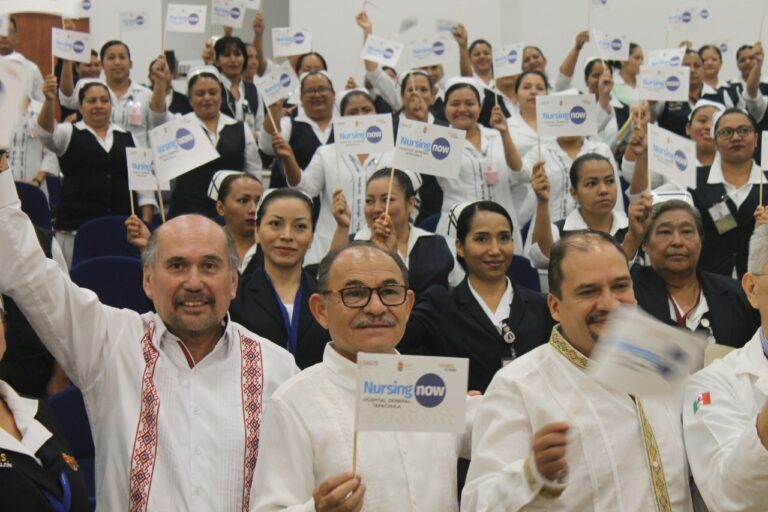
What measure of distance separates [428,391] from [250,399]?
67 cm

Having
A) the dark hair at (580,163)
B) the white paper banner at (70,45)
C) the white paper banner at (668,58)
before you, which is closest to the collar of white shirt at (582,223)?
the dark hair at (580,163)

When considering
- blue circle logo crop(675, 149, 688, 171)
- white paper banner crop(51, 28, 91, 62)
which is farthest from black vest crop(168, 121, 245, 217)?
blue circle logo crop(675, 149, 688, 171)

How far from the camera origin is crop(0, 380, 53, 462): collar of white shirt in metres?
2.03

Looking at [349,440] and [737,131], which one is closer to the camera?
[349,440]

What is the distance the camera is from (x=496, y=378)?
7.75 feet

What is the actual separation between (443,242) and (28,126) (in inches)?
131

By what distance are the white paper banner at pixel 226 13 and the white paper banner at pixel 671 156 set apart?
392 centimetres

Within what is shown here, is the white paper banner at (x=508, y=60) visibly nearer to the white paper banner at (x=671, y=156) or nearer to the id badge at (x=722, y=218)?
the id badge at (x=722, y=218)

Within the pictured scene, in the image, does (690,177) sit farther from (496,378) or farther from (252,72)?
(252,72)

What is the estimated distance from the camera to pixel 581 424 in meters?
2.28

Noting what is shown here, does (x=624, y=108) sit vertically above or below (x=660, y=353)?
above

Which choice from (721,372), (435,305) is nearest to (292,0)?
(435,305)

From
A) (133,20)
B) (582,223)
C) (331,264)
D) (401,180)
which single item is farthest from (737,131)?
(133,20)

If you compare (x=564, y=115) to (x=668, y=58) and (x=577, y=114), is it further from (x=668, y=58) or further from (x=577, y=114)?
(x=668, y=58)
